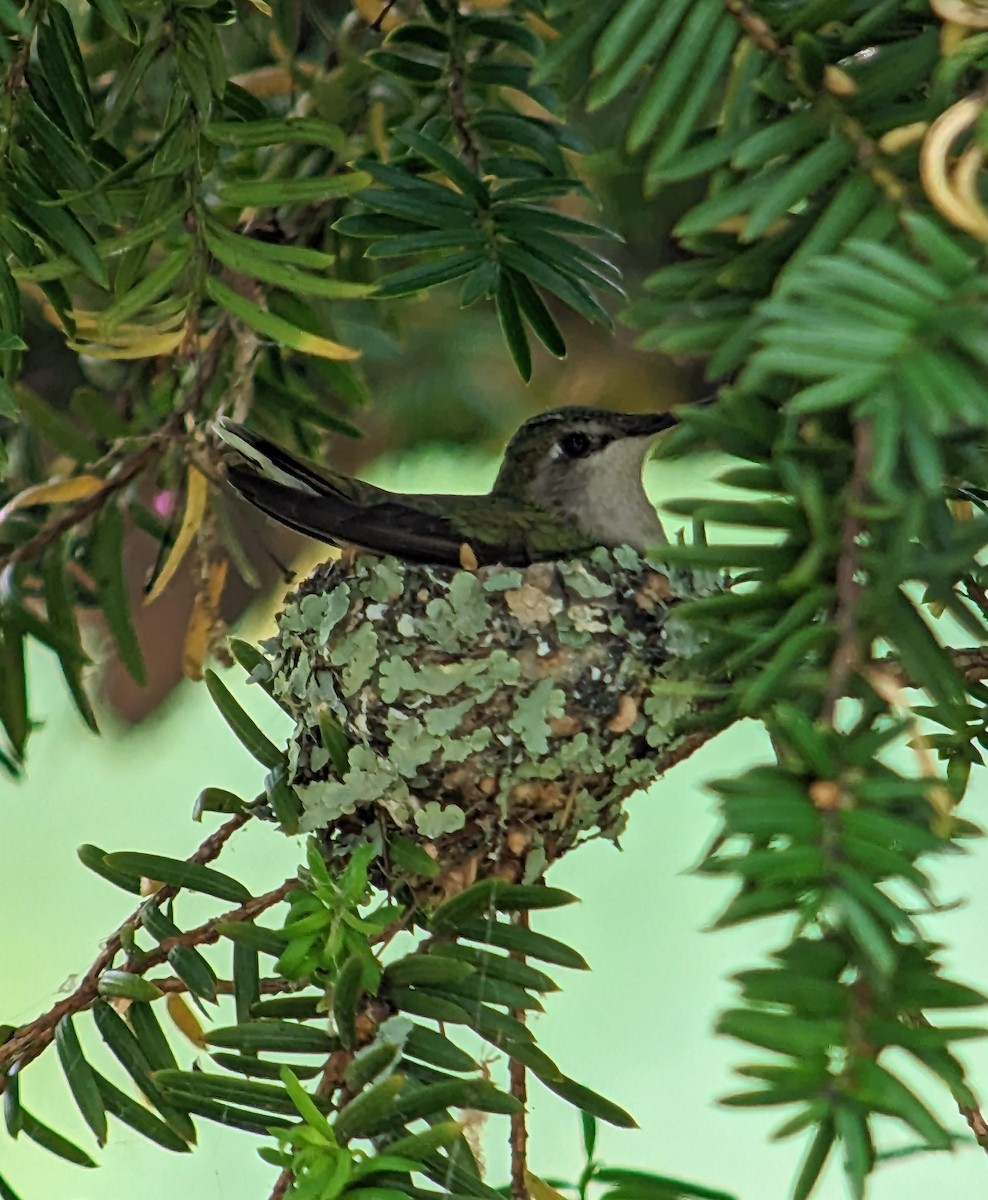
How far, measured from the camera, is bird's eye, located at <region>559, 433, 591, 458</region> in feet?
6.03

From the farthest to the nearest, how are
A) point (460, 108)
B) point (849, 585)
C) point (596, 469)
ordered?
point (596, 469) < point (460, 108) < point (849, 585)

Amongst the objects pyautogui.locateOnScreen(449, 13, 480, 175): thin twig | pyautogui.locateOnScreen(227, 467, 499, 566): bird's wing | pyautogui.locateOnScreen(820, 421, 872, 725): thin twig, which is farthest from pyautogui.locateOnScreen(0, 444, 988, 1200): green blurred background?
pyautogui.locateOnScreen(820, 421, 872, 725): thin twig

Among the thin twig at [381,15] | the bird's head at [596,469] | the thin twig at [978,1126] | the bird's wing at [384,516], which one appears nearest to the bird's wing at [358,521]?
the bird's wing at [384,516]

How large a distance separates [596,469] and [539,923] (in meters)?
0.83

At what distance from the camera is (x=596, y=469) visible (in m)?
1.82

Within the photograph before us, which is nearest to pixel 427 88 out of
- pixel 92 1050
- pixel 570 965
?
pixel 570 965

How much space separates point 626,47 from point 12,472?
892mm

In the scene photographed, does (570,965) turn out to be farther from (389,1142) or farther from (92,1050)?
(92,1050)

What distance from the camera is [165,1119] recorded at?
38.8 inches

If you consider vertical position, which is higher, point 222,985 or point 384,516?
point 384,516

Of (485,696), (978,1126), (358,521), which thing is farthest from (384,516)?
(978,1126)

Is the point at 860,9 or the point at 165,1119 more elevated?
the point at 860,9

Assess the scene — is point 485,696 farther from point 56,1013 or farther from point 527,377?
point 56,1013

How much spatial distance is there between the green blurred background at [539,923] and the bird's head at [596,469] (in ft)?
0.40
